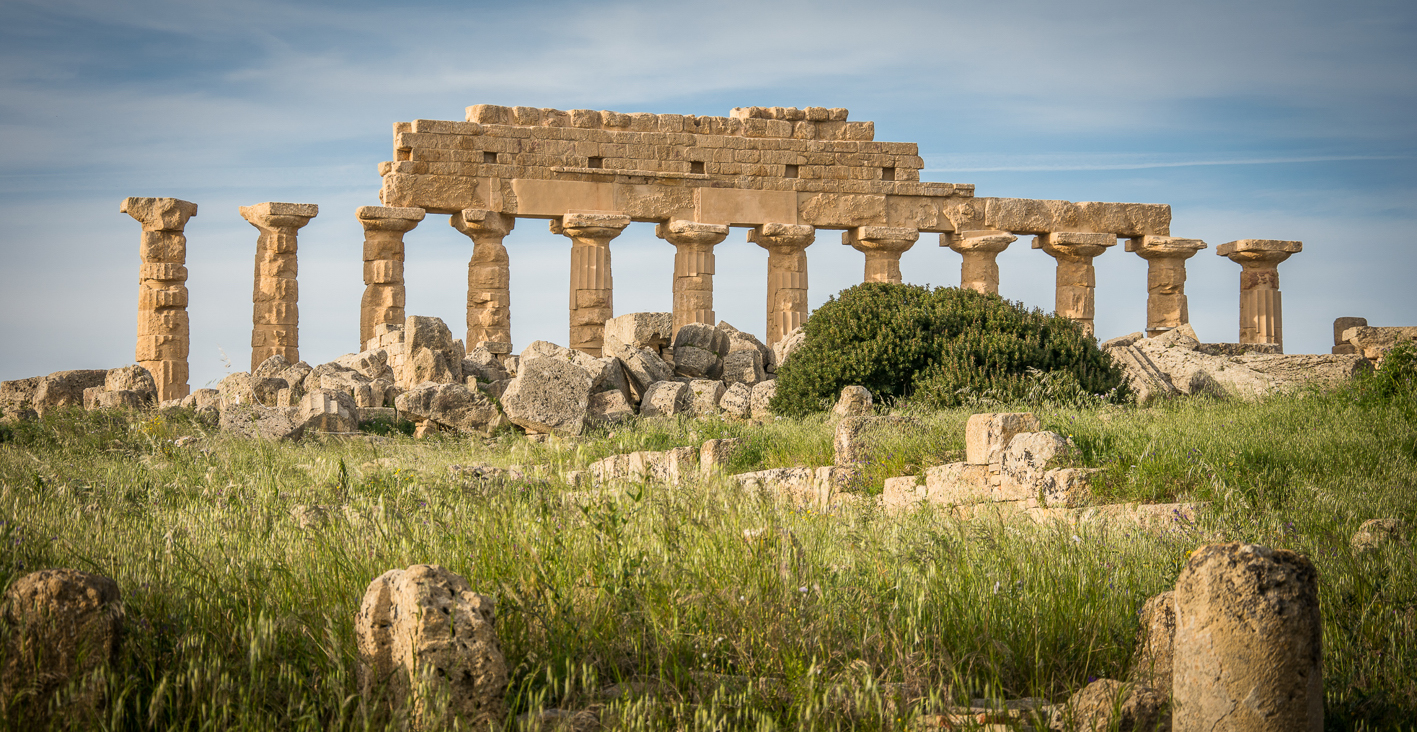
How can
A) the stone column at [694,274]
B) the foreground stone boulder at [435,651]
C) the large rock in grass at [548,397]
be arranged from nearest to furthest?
the foreground stone boulder at [435,651], the large rock in grass at [548,397], the stone column at [694,274]

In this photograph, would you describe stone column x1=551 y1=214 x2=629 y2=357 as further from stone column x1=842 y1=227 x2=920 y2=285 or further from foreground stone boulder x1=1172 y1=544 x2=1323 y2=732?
foreground stone boulder x1=1172 y1=544 x2=1323 y2=732

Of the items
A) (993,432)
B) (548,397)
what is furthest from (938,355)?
(993,432)

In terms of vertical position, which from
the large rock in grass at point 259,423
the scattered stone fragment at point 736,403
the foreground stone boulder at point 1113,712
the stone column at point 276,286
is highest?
the stone column at point 276,286

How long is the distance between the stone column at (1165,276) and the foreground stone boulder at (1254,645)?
24.2m

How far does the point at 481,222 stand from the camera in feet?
74.1

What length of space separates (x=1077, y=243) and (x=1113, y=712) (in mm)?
23258

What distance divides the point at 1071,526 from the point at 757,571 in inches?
121

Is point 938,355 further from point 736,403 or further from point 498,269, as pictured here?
point 498,269

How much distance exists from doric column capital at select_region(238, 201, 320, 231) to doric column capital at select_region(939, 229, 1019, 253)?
13.7 metres

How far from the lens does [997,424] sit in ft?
28.8

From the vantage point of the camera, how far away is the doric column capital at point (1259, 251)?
26328mm

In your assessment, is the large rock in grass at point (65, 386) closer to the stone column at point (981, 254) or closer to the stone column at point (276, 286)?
the stone column at point (276, 286)

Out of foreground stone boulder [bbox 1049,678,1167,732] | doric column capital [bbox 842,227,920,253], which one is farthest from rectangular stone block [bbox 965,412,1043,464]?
doric column capital [bbox 842,227,920,253]

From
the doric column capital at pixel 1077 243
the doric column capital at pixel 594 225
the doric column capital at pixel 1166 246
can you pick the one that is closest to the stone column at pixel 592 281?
the doric column capital at pixel 594 225
